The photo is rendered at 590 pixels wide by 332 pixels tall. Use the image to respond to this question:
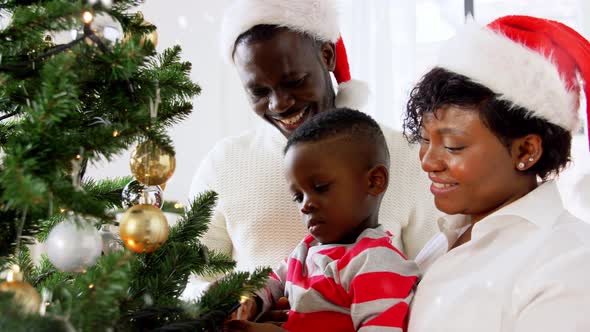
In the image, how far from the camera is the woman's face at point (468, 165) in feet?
3.53

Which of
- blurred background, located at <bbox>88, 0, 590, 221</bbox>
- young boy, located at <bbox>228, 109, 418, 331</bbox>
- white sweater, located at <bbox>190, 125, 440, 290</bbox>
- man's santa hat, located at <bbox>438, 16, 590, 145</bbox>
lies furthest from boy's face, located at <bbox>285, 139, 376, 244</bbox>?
blurred background, located at <bbox>88, 0, 590, 221</bbox>

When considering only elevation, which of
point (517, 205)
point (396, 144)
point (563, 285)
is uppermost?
point (396, 144)

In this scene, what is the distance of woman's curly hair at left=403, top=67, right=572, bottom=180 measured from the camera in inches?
42.7

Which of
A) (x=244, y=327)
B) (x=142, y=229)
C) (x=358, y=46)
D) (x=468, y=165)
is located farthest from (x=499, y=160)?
(x=358, y=46)

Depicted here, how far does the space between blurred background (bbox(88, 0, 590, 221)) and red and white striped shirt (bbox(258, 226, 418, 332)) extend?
5.69 ft

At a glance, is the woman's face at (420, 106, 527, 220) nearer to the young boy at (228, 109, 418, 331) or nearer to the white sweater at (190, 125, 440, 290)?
the young boy at (228, 109, 418, 331)

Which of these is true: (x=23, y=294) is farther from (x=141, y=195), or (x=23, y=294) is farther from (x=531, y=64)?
(x=531, y=64)

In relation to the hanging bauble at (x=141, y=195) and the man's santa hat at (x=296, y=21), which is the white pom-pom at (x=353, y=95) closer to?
the man's santa hat at (x=296, y=21)

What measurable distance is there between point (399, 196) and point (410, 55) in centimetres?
146

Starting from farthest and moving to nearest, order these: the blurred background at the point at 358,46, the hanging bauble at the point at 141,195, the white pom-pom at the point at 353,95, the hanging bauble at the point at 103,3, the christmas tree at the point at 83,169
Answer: the blurred background at the point at 358,46
the white pom-pom at the point at 353,95
the hanging bauble at the point at 141,195
the hanging bauble at the point at 103,3
the christmas tree at the point at 83,169

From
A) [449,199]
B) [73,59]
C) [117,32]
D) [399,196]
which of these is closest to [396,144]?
[399,196]

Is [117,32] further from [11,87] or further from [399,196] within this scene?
[399,196]

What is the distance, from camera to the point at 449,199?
1116mm

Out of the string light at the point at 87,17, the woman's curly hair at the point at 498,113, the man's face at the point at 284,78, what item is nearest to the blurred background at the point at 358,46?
the man's face at the point at 284,78
